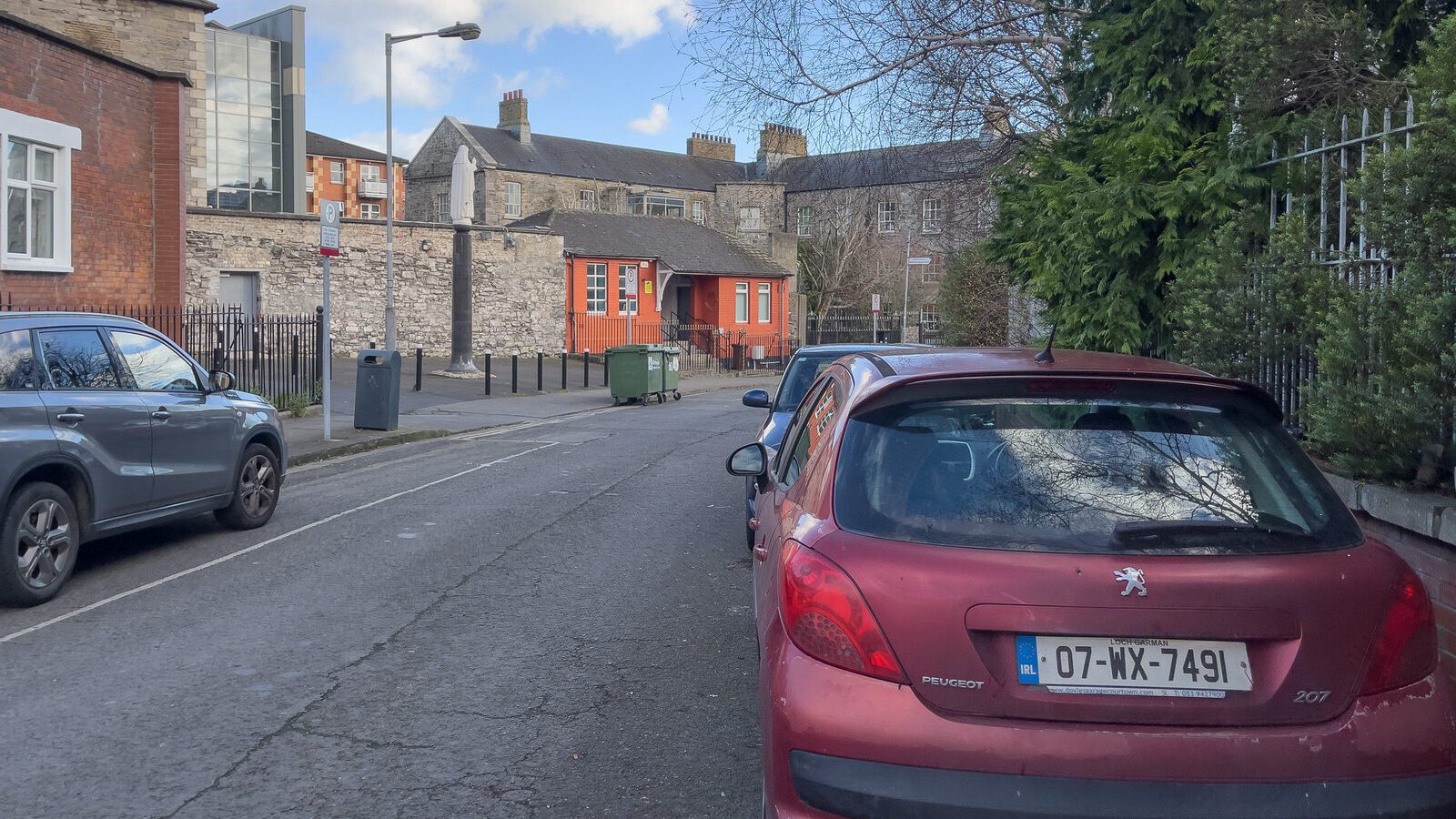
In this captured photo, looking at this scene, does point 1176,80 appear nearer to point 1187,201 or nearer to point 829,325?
point 1187,201

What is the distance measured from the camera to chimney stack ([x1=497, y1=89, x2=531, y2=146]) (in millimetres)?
58938

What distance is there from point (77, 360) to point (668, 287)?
1619 inches

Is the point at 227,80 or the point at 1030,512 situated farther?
the point at 227,80

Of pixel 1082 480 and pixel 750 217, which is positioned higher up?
pixel 750 217

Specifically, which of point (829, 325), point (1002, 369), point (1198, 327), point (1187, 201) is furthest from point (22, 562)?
point (829, 325)

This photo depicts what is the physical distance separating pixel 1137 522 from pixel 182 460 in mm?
7346

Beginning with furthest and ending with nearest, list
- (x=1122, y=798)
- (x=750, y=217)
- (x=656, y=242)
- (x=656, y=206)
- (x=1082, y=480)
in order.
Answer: (x=750, y=217), (x=656, y=206), (x=656, y=242), (x=1082, y=480), (x=1122, y=798)

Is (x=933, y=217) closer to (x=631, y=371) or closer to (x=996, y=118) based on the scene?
(x=631, y=371)

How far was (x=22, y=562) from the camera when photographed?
696cm

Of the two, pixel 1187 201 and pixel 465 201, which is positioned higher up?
pixel 465 201

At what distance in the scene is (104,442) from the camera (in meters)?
7.76

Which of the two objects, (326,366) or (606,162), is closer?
(326,366)

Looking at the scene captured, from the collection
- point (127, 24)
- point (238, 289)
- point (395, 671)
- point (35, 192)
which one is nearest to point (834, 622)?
point (395, 671)

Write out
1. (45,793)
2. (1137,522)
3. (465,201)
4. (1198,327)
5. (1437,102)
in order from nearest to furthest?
(1137,522) → (45,793) → (1437,102) → (1198,327) → (465,201)
